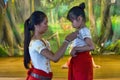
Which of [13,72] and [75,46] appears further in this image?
[13,72]

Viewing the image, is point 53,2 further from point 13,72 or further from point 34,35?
point 34,35

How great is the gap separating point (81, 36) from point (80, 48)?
9 centimetres

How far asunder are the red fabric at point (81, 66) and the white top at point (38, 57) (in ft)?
0.87

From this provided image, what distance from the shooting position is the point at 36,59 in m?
2.42

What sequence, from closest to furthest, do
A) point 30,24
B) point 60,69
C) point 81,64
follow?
1. point 30,24
2. point 81,64
3. point 60,69

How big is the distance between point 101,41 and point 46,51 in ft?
19.1

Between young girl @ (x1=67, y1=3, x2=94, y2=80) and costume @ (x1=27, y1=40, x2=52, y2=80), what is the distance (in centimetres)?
24

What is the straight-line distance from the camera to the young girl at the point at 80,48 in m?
2.53

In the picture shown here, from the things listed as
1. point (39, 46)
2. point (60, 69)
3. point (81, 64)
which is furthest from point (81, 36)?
point (60, 69)

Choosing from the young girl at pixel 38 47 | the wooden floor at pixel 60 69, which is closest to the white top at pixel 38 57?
the young girl at pixel 38 47

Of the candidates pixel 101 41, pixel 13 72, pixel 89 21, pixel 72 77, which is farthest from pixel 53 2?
pixel 72 77

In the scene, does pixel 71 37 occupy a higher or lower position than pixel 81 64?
higher

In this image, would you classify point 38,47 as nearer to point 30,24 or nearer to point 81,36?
point 30,24

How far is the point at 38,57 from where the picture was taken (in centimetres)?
242
